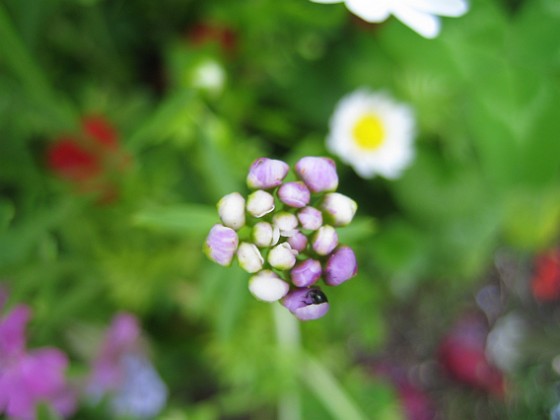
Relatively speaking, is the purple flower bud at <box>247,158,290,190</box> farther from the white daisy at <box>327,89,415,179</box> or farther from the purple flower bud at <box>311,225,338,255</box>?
the white daisy at <box>327,89,415,179</box>

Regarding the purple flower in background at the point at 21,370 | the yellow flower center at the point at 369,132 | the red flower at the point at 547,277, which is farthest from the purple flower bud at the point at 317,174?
the red flower at the point at 547,277

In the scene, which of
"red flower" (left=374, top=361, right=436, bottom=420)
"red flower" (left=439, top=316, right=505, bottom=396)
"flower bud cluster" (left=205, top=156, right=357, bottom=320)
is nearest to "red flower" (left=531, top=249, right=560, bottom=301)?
"red flower" (left=439, top=316, right=505, bottom=396)

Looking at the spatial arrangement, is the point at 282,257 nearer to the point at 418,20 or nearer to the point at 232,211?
the point at 232,211

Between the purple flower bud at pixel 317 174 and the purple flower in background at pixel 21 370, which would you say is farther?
the purple flower in background at pixel 21 370


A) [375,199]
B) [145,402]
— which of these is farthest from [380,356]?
[145,402]

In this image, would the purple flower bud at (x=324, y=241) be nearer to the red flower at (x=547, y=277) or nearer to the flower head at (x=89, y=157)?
the flower head at (x=89, y=157)

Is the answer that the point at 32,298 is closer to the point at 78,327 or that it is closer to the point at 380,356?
the point at 78,327
